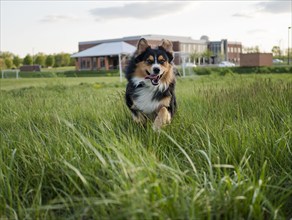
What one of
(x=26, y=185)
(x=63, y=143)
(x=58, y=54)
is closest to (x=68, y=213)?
(x=26, y=185)

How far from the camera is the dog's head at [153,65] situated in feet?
16.5

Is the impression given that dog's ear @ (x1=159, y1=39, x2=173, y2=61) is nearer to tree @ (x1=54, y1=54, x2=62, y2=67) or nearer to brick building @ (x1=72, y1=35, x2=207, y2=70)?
brick building @ (x1=72, y1=35, x2=207, y2=70)

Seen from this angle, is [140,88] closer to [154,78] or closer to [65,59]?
[154,78]

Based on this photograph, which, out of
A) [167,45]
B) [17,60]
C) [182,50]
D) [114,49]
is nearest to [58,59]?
[17,60]

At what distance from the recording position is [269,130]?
3.43 m

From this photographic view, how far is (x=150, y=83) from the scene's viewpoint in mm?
5090

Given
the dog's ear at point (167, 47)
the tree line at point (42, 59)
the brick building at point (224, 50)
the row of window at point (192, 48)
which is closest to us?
the dog's ear at point (167, 47)

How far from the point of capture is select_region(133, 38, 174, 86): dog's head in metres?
5.02

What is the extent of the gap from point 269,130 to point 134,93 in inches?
84.4

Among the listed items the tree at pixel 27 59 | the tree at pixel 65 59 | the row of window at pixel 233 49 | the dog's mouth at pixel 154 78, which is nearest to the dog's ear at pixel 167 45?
the dog's mouth at pixel 154 78

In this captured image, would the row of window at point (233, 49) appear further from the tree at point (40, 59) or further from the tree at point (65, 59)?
the tree at point (40, 59)

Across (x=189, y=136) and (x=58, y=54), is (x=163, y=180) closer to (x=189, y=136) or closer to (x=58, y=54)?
(x=189, y=136)

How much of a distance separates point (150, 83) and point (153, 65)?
0.82ft

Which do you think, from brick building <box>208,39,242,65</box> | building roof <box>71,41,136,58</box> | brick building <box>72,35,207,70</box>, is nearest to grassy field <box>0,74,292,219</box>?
building roof <box>71,41,136,58</box>
